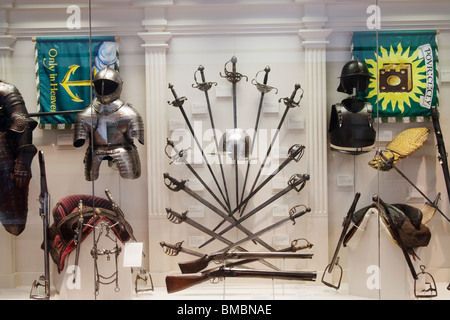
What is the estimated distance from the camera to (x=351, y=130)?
13.1 feet

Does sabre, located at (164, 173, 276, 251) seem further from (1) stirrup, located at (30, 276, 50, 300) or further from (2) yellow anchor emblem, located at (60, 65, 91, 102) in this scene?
(1) stirrup, located at (30, 276, 50, 300)

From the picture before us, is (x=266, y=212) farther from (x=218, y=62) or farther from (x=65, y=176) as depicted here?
(x=65, y=176)

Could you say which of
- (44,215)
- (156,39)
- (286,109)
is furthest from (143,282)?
(156,39)

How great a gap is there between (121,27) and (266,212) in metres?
1.95

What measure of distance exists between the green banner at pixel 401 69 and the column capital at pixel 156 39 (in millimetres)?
1551

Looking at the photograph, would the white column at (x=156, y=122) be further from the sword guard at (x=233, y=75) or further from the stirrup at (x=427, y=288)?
the stirrup at (x=427, y=288)

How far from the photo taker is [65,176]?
3.89 metres

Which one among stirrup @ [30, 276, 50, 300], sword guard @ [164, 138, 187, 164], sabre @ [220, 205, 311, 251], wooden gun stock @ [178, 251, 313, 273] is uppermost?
sword guard @ [164, 138, 187, 164]

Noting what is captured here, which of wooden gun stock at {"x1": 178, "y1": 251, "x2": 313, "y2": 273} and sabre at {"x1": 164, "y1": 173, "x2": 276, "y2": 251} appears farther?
sabre at {"x1": 164, "y1": 173, "x2": 276, "y2": 251}

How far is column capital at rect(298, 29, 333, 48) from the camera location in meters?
3.87

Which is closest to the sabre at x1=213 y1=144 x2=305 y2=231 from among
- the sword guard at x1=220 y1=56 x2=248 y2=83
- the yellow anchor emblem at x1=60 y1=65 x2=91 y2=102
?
the sword guard at x1=220 y1=56 x2=248 y2=83

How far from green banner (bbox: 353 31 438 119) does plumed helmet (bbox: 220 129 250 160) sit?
113 cm

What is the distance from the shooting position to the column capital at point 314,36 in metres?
3.87
